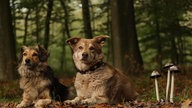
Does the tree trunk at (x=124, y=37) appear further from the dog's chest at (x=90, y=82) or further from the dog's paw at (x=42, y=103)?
the dog's paw at (x=42, y=103)

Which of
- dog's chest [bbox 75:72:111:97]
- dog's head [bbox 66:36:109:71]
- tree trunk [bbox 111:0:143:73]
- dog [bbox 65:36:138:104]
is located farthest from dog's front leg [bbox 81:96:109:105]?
tree trunk [bbox 111:0:143:73]

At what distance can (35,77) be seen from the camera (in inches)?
397

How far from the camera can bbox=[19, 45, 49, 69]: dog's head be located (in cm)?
984

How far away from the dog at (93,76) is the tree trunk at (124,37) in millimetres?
8564

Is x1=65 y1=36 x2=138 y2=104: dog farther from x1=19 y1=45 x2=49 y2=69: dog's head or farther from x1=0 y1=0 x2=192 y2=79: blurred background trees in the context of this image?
x1=0 y1=0 x2=192 y2=79: blurred background trees

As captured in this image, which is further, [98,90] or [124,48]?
[124,48]

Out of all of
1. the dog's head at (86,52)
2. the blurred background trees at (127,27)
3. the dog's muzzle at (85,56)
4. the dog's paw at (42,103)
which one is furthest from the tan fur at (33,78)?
the blurred background trees at (127,27)

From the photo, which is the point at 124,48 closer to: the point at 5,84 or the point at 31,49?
the point at 5,84

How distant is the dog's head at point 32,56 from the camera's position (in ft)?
32.3

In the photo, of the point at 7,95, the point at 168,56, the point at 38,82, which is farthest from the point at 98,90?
the point at 168,56

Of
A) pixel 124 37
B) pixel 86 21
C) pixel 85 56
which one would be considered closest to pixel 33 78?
pixel 85 56

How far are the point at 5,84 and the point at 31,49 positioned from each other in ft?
23.7

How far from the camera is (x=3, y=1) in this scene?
19.1m

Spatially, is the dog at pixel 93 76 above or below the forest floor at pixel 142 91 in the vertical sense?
above
